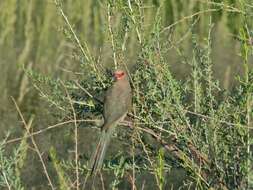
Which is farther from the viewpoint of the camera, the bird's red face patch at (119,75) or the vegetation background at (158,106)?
the bird's red face patch at (119,75)

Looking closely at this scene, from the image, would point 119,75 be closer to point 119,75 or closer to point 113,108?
point 119,75

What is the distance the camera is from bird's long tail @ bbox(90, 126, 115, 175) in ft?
13.4

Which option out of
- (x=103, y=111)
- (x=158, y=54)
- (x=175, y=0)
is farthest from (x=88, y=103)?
(x=175, y=0)

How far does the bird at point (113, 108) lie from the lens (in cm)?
409

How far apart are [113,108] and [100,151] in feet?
0.73

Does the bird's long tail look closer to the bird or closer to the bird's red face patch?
the bird

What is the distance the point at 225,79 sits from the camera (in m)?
8.45

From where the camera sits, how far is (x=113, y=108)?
13.8ft

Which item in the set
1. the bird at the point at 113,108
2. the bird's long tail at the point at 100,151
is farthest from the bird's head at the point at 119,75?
the bird's long tail at the point at 100,151

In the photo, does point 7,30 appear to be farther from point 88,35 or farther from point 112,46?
point 112,46

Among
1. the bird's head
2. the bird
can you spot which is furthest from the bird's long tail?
the bird's head

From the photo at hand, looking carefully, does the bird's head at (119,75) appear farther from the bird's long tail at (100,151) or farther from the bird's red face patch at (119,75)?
the bird's long tail at (100,151)

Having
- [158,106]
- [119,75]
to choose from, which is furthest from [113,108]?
[158,106]

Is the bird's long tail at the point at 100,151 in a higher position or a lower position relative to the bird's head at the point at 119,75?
lower
